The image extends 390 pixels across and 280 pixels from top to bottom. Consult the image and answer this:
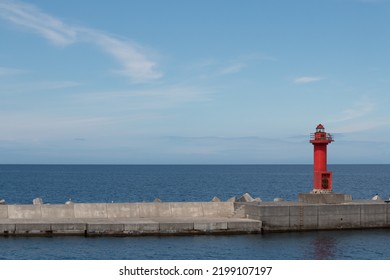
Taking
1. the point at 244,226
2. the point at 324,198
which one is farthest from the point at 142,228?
the point at 324,198

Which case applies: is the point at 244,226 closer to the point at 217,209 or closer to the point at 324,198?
the point at 217,209

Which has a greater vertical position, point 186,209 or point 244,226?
point 186,209

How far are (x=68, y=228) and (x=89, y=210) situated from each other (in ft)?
11.7

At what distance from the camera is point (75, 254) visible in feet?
105

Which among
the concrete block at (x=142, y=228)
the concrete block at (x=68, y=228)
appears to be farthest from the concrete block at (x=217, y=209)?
the concrete block at (x=68, y=228)

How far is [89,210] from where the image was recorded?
39.7 meters

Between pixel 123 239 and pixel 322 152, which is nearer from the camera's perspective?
pixel 123 239

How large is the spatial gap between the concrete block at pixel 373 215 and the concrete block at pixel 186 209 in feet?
35.0

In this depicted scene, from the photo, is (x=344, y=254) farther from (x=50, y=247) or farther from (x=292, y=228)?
(x=50, y=247)

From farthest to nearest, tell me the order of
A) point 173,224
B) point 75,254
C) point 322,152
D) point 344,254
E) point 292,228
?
point 322,152, point 292,228, point 173,224, point 344,254, point 75,254

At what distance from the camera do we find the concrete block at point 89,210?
3962 centimetres

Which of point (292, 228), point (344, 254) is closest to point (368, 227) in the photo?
point (292, 228)

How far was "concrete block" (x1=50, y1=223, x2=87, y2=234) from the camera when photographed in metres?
36.1
